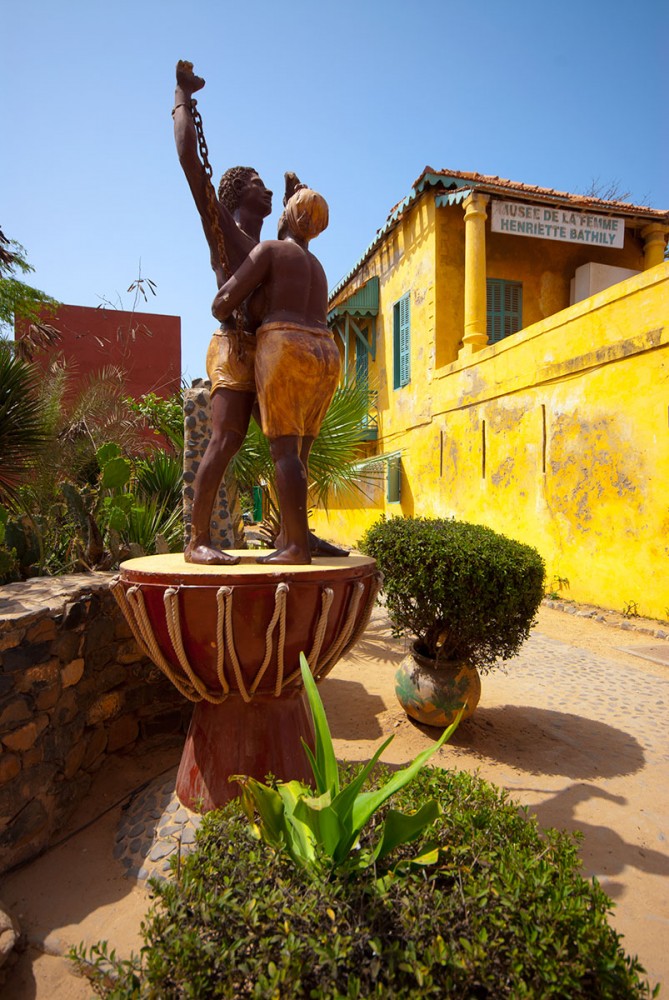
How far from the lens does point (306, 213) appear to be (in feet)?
6.98

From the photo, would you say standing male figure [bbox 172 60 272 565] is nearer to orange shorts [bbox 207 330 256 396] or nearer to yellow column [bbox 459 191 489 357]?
orange shorts [bbox 207 330 256 396]

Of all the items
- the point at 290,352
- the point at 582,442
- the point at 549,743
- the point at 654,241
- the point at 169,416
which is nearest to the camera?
the point at 290,352

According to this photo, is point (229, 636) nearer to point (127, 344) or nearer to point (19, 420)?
point (19, 420)

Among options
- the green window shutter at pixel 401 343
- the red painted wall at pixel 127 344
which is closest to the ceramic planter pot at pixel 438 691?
the green window shutter at pixel 401 343

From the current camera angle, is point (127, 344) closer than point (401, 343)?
No

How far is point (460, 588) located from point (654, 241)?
34.7 feet

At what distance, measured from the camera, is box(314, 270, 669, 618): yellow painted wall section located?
5703 mm

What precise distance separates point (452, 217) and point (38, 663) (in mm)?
10124

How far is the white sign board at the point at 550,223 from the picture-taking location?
9188mm

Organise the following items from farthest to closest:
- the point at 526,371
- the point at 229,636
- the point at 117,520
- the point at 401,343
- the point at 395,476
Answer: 1. the point at 401,343
2. the point at 395,476
3. the point at 526,371
4. the point at 117,520
5. the point at 229,636

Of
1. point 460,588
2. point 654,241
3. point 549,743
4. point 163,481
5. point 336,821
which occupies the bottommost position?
point 549,743

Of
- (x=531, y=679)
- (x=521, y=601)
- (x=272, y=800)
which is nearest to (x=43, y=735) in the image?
(x=272, y=800)

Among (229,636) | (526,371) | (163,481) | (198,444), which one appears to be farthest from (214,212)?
(526,371)

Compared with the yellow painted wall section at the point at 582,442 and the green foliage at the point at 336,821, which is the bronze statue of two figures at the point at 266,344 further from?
the yellow painted wall section at the point at 582,442
